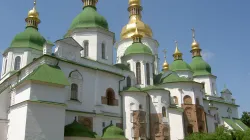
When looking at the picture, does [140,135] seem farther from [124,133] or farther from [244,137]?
[244,137]

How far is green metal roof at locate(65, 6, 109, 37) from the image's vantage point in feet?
83.5

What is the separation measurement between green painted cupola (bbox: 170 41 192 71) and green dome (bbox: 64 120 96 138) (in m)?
18.8

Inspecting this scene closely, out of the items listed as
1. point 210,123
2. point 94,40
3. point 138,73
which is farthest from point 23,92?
point 210,123

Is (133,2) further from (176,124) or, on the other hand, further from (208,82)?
(176,124)

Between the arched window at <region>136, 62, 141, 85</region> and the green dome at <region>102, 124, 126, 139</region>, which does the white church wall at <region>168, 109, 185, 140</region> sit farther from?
the green dome at <region>102, 124, 126, 139</region>

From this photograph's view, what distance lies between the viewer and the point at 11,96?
843 inches

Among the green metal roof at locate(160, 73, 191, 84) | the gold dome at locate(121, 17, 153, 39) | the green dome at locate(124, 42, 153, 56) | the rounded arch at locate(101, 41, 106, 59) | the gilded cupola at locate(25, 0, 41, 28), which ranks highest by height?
the gold dome at locate(121, 17, 153, 39)

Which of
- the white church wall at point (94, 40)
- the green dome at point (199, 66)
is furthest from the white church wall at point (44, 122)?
the green dome at point (199, 66)

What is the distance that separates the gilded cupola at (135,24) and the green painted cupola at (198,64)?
913 centimetres

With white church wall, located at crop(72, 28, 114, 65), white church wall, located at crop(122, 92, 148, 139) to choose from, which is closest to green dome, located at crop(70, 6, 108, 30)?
white church wall, located at crop(72, 28, 114, 65)

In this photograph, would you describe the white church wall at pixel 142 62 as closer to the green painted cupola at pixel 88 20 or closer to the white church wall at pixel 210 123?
the green painted cupola at pixel 88 20

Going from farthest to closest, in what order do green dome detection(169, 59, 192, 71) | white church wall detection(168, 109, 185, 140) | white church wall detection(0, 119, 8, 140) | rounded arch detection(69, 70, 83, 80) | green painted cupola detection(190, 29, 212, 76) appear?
green painted cupola detection(190, 29, 212, 76), green dome detection(169, 59, 192, 71), white church wall detection(168, 109, 185, 140), rounded arch detection(69, 70, 83, 80), white church wall detection(0, 119, 8, 140)

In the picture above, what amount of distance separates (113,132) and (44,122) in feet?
20.5

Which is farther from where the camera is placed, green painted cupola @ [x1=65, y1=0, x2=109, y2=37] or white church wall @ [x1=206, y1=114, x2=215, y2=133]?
white church wall @ [x1=206, y1=114, x2=215, y2=133]
